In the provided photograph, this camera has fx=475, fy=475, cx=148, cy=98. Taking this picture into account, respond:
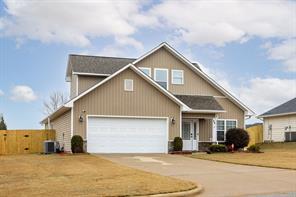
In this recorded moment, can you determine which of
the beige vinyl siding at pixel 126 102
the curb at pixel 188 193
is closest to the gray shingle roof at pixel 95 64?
the beige vinyl siding at pixel 126 102

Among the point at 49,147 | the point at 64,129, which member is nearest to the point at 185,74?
the point at 64,129

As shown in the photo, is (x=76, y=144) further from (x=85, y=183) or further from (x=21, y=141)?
(x=85, y=183)

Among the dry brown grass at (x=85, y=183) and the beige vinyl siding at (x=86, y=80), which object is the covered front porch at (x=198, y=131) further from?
the dry brown grass at (x=85, y=183)

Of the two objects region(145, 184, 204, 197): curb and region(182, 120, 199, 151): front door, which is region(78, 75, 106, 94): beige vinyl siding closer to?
region(182, 120, 199, 151): front door

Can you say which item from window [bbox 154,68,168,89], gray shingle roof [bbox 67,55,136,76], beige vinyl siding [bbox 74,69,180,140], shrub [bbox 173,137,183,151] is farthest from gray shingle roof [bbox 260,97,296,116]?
beige vinyl siding [bbox 74,69,180,140]

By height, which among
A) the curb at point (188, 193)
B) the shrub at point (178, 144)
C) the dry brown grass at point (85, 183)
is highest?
the shrub at point (178, 144)

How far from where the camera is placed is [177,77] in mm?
35156

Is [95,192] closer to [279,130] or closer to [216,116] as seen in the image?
[216,116]

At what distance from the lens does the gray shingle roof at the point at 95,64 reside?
34.9m

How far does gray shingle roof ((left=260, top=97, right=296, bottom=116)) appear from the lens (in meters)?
44.0

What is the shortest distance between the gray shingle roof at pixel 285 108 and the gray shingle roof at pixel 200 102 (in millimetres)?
11626

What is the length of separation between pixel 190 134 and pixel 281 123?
14.8 m

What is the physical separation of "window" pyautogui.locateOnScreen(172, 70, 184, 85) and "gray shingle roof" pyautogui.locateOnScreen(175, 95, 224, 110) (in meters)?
1.17

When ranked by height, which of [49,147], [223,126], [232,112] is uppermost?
[232,112]
